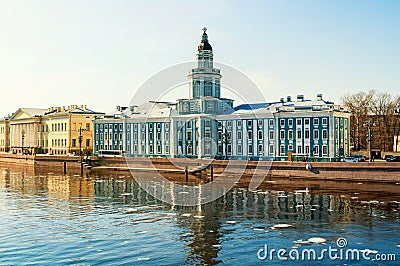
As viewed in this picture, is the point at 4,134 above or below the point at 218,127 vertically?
above

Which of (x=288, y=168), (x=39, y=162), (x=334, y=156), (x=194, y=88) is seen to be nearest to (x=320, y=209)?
(x=288, y=168)

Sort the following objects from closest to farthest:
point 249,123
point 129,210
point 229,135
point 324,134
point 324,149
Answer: point 129,210 < point 324,134 < point 324,149 < point 249,123 < point 229,135

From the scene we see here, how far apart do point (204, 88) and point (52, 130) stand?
40.3m

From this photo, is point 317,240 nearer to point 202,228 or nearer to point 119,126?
point 202,228

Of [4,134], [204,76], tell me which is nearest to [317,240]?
[204,76]

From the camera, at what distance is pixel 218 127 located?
70.9 meters

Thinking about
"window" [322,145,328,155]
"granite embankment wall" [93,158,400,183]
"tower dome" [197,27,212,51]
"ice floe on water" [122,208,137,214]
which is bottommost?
"ice floe on water" [122,208,137,214]

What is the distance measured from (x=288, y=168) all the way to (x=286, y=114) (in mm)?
10094

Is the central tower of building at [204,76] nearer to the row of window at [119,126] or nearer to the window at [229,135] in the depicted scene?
the row of window at [119,126]

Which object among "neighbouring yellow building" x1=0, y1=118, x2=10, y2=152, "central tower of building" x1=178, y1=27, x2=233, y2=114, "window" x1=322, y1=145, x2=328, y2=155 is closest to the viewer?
"window" x1=322, y1=145, x2=328, y2=155

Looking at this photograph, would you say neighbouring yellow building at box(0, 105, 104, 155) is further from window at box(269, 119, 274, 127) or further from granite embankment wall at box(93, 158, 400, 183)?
window at box(269, 119, 274, 127)

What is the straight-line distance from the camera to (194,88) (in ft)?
249

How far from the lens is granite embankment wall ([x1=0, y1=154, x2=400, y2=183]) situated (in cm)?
4878

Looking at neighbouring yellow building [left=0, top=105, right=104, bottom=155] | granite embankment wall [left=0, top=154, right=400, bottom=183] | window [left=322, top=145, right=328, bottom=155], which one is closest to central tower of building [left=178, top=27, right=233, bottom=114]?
granite embankment wall [left=0, top=154, right=400, bottom=183]
